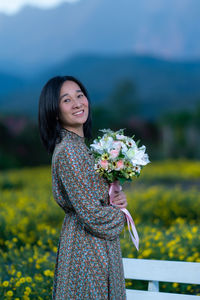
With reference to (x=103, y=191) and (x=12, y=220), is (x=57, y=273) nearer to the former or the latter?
(x=103, y=191)

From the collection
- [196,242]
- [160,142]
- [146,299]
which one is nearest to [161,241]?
[196,242]

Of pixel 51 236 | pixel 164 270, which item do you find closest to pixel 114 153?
pixel 164 270

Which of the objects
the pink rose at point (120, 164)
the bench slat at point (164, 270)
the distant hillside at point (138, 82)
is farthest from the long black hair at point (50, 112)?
the distant hillside at point (138, 82)

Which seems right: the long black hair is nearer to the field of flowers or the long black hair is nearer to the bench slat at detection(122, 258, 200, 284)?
the field of flowers

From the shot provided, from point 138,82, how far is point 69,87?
20.9 metres

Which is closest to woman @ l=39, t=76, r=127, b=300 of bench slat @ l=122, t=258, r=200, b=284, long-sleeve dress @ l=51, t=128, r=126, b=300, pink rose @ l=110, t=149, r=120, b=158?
long-sleeve dress @ l=51, t=128, r=126, b=300

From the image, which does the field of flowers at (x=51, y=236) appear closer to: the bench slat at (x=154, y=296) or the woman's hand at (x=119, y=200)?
the woman's hand at (x=119, y=200)

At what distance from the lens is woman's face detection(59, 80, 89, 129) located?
1909 mm

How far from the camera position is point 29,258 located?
316 centimetres

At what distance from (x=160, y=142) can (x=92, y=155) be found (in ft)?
46.0

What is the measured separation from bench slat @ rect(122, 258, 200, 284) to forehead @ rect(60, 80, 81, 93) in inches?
44.4

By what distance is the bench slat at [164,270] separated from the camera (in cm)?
230

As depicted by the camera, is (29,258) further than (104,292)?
Yes

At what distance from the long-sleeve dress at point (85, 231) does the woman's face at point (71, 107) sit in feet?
0.47
